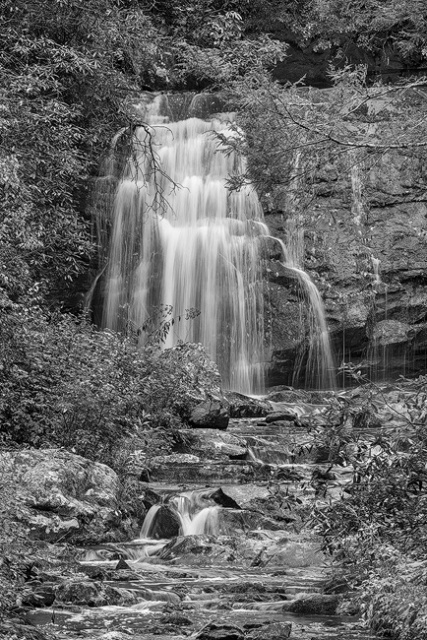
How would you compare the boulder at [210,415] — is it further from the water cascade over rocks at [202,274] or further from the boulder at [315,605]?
the boulder at [315,605]

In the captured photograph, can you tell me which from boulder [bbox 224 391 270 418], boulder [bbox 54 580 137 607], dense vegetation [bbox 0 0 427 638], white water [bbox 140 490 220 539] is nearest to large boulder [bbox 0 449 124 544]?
white water [bbox 140 490 220 539]

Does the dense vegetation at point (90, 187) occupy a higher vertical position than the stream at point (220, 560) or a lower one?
higher

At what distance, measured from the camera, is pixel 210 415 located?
16625 mm

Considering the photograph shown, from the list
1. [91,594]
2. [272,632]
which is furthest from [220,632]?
[91,594]

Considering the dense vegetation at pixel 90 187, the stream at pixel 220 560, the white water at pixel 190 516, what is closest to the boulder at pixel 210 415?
the dense vegetation at pixel 90 187

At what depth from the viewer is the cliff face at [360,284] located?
22734mm

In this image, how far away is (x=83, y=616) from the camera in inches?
305

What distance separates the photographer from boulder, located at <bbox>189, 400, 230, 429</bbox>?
16594 mm

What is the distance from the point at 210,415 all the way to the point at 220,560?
6.28 meters

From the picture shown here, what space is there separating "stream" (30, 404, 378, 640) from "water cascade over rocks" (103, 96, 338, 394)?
21.6ft

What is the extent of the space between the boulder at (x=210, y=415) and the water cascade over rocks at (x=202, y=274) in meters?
5.06

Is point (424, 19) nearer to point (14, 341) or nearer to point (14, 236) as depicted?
point (14, 236)

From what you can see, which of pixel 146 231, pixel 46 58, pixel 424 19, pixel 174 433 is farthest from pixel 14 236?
pixel 424 19

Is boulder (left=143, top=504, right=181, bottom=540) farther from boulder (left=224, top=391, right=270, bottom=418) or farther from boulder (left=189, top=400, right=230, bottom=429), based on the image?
boulder (left=224, top=391, right=270, bottom=418)
